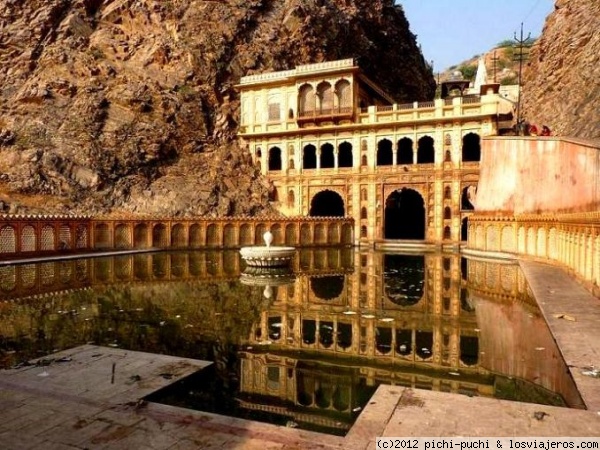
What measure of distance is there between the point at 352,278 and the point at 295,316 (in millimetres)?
7047

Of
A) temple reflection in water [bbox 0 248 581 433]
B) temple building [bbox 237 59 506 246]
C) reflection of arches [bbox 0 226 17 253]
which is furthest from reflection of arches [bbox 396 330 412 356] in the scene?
temple building [bbox 237 59 506 246]

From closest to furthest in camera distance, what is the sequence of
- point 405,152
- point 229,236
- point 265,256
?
point 265,256
point 229,236
point 405,152

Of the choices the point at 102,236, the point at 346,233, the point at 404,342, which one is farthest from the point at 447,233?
A: the point at 404,342

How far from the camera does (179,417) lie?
503 centimetres

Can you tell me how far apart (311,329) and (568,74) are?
36.6 metres

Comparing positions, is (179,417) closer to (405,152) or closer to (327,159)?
(327,159)

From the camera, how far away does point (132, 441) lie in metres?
4.51

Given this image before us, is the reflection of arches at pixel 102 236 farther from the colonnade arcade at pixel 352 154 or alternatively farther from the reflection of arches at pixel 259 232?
the colonnade arcade at pixel 352 154

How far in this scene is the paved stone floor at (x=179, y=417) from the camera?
4.52 metres

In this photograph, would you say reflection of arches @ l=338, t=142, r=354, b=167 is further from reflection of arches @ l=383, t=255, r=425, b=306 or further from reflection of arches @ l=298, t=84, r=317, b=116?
reflection of arches @ l=383, t=255, r=425, b=306

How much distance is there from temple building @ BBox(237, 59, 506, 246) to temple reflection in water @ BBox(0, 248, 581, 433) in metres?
16.6

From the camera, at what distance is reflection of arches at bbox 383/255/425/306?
540 inches

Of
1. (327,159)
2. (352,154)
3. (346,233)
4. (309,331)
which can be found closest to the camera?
(309,331)

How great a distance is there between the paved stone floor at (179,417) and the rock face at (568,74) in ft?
82.7
